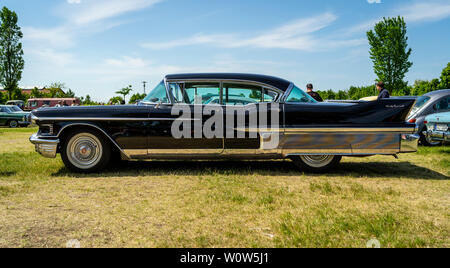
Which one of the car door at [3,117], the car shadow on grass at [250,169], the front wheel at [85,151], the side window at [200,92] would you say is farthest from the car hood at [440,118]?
the car door at [3,117]

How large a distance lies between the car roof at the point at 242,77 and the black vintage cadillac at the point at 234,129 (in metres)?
0.14

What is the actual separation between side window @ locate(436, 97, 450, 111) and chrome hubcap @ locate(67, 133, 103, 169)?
826 cm

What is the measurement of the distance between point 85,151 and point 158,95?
1.41m

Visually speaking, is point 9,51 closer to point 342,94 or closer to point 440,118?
point 440,118

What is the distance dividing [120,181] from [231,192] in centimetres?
168

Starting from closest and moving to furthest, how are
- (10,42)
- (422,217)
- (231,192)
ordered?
(422,217)
(231,192)
(10,42)

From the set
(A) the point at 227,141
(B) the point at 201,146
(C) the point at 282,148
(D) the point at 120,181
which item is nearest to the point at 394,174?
(C) the point at 282,148

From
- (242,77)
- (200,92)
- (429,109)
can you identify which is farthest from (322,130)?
(429,109)

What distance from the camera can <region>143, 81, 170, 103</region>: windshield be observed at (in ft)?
16.8

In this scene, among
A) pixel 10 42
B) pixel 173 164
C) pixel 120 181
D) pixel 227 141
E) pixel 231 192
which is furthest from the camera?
pixel 10 42

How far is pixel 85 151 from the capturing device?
5.06 m
